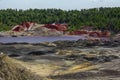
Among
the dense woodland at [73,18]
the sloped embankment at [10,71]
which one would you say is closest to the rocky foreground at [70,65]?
the sloped embankment at [10,71]

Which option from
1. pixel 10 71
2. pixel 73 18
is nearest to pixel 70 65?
pixel 10 71

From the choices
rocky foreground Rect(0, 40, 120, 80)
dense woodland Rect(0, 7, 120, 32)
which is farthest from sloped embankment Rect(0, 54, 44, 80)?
dense woodland Rect(0, 7, 120, 32)

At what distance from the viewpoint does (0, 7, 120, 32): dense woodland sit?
7056cm

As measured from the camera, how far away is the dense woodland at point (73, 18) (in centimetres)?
7056

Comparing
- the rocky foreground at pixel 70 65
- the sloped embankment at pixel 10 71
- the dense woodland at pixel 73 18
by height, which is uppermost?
the sloped embankment at pixel 10 71

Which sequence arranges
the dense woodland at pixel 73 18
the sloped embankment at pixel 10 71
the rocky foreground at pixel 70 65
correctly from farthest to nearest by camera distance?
the dense woodland at pixel 73 18
the rocky foreground at pixel 70 65
the sloped embankment at pixel 10 71

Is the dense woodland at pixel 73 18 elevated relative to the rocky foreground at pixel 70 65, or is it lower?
lower

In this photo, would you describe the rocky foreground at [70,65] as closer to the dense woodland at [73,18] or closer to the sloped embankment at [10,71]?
the sloped embankment at [10,71]

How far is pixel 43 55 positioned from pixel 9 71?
1278 centimetres

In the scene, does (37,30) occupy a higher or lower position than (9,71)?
lower

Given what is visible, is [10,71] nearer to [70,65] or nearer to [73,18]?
[70,65]

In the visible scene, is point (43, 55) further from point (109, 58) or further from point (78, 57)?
point (109, 58)

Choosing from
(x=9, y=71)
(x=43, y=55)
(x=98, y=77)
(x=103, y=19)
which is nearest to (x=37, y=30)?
(x=103, y=19)

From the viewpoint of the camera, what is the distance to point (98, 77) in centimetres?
1742
